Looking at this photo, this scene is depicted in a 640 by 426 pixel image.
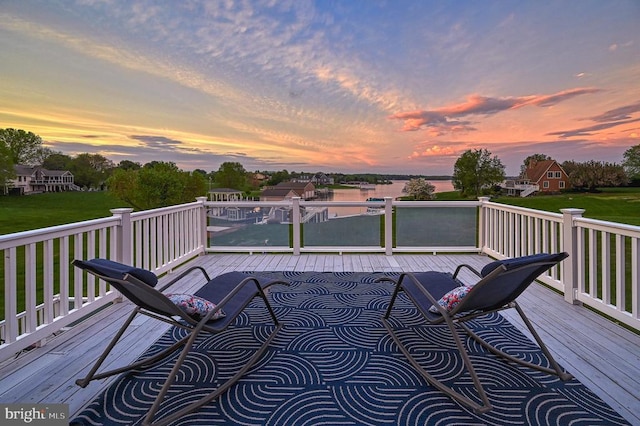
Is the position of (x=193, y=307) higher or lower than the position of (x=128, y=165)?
lower

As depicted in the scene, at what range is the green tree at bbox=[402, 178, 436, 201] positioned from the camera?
6184 millimetres

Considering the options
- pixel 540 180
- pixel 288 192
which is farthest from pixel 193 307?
pixel 540 180

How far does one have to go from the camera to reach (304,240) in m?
5.78

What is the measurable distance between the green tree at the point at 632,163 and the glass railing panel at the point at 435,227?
15.5 feet

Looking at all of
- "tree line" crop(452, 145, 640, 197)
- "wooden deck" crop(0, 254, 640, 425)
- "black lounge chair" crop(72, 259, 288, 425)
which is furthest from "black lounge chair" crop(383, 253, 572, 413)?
"tree line" crop(452, 145, 640, 197)

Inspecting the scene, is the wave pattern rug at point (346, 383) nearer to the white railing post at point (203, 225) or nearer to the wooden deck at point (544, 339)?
the wooden deck at point (544, 339)

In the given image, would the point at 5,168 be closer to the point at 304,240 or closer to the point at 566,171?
the point at 304,240

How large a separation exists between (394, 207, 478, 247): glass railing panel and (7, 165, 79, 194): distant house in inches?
411

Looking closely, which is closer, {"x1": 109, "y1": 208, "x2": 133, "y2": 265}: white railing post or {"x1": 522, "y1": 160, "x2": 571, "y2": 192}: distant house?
{"x1": 109, "y1": 208, "x2": 133, "y2": 265}: white railing post

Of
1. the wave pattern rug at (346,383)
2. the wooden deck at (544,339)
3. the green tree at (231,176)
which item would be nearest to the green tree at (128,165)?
the green tree at (231,176)

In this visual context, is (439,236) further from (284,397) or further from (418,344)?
(284,397)

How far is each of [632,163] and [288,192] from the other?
774 cm

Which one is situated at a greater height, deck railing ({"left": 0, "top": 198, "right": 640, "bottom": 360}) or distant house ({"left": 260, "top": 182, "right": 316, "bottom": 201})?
distant house ({"left": 260, "top": 182, "right": 316, "bottom": 201})

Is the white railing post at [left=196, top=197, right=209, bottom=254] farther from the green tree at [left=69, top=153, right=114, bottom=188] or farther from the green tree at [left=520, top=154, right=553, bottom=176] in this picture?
the green tree at [left=520, top=154, right=553, bottom=176]
